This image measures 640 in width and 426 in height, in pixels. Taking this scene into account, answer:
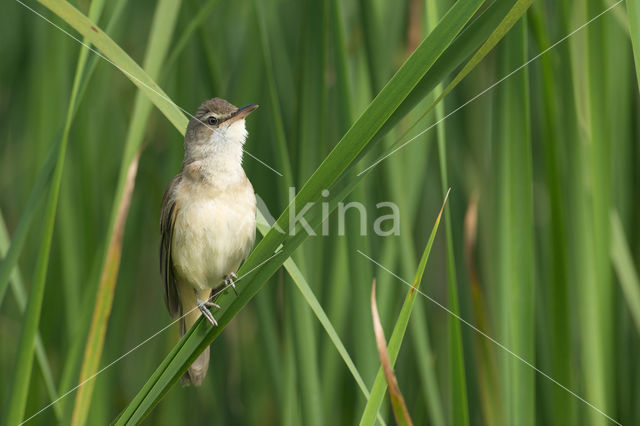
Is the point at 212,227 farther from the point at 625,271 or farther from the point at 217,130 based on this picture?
the point at 625,271

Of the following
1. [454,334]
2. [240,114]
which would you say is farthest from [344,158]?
[240,114]

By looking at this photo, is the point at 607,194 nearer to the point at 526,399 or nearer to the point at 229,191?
the point at 526,399

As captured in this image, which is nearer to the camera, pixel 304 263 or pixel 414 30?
pixel 304 263

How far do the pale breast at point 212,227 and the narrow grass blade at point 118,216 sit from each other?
219 millimetres

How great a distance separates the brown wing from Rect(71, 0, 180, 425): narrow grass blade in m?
0.24

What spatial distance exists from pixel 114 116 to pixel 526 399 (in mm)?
1847

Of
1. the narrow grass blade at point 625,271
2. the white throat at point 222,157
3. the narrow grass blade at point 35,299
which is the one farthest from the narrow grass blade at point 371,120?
the narrow grass blade at point 625,271

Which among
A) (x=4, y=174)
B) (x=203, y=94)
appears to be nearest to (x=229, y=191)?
(x=203, y=94)

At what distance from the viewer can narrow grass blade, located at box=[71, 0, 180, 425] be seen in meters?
1.64

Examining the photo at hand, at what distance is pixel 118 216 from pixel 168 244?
0.32 metres

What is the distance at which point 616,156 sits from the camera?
1.99 meters

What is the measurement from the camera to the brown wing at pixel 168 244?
1.94 m

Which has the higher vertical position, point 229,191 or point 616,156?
point 616,156

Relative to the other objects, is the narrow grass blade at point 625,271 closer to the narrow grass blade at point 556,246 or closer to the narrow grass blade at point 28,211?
the narrow grass blade at point 556,246
